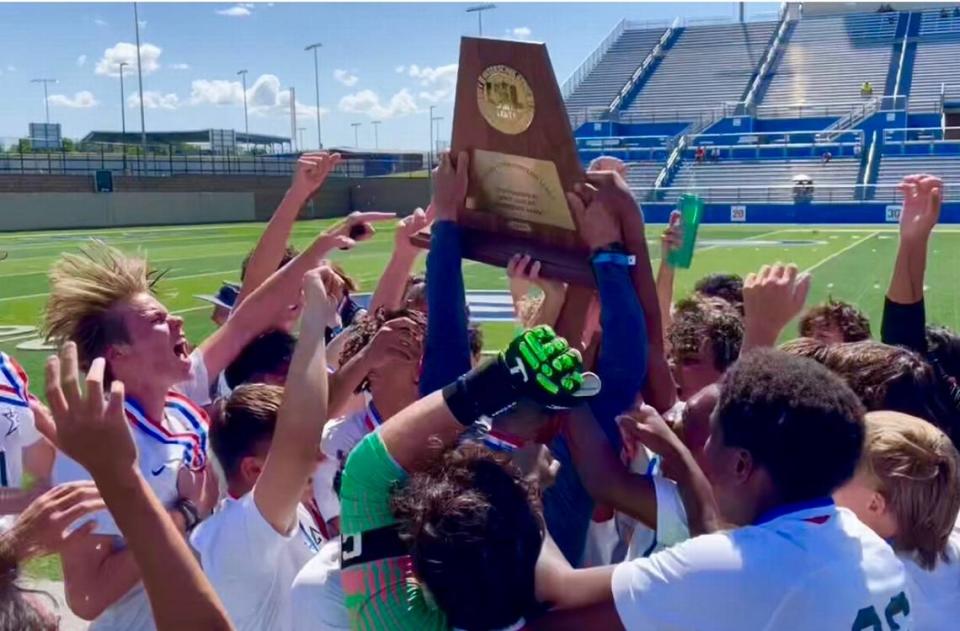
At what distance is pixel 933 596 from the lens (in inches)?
87.1

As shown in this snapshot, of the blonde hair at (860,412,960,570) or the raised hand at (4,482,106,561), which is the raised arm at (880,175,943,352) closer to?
the blonde hair at (860,412,960,570)

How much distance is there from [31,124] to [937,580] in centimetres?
9205

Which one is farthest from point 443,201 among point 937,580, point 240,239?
point 240,239

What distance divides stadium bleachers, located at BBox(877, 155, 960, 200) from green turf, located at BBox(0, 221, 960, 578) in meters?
7.32

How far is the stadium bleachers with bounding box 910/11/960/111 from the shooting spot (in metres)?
45.3

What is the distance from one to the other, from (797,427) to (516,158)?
88 cm

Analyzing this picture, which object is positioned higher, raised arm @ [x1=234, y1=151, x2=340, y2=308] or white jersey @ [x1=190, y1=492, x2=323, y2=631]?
raised arm @ [x1=234, y1=151, x2=340, y2=308]

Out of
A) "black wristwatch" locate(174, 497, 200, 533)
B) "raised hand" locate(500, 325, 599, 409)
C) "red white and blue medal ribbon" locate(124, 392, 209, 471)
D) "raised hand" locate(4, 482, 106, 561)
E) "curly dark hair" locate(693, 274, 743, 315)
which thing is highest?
"raised hand" locate(500, 325, 599, 409)

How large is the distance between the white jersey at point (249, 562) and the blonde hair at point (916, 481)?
1.35 meters

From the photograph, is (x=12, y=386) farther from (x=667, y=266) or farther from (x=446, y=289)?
(x=667, y=266)

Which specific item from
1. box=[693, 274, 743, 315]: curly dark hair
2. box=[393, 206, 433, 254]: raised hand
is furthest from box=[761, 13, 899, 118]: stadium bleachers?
box=[393, 206, 433, 254]: raised hand

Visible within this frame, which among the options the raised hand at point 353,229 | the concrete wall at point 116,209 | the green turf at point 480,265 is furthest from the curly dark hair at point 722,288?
the concrete wall at point 116,209

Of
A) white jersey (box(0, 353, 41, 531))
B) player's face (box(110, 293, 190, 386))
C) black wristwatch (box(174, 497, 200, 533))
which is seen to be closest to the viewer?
black wristwatch (box(174, 497, 200, 533))

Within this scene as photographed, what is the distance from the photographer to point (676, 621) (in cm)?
172
